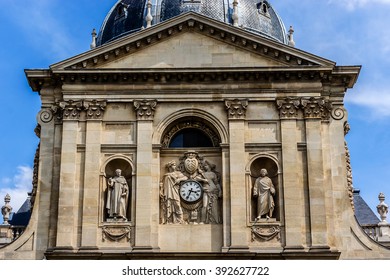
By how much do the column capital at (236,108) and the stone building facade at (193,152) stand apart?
0.06 m

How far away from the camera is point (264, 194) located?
28875 mm

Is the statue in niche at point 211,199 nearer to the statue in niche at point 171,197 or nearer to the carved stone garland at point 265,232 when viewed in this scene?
the statue in niche at point 171,197

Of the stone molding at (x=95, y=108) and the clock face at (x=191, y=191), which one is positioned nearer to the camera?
the clock face at (x=191, y=191)

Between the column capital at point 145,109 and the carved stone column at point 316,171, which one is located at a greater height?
the column capital at point 145,109

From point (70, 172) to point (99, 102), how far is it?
290cm

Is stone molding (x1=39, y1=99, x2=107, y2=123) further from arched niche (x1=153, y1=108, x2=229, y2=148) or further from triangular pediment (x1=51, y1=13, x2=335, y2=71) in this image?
arched niche (x1=153, y1=108, x2=229, y2=148)

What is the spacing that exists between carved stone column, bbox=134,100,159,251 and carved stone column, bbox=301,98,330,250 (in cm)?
560

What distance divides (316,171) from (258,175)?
2134 millimetres

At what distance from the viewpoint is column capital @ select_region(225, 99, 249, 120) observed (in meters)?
29.8

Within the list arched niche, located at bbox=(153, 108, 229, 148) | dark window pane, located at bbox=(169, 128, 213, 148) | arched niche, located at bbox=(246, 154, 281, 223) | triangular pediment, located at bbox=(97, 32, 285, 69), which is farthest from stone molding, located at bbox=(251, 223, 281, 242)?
triangular pediment, located at bbox=(97, 32, 285, 69)

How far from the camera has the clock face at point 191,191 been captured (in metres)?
29.3

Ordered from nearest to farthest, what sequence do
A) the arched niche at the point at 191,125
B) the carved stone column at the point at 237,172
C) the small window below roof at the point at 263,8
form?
the carved stone column at the point at 237,172 < the arched niche at the point at 191,125 < the small window below roof at the point at 263,8

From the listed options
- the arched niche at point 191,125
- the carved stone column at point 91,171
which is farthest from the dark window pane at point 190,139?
the carved stone column at point 91,171

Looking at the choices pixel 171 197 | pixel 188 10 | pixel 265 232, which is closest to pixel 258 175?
pixel 265 232
